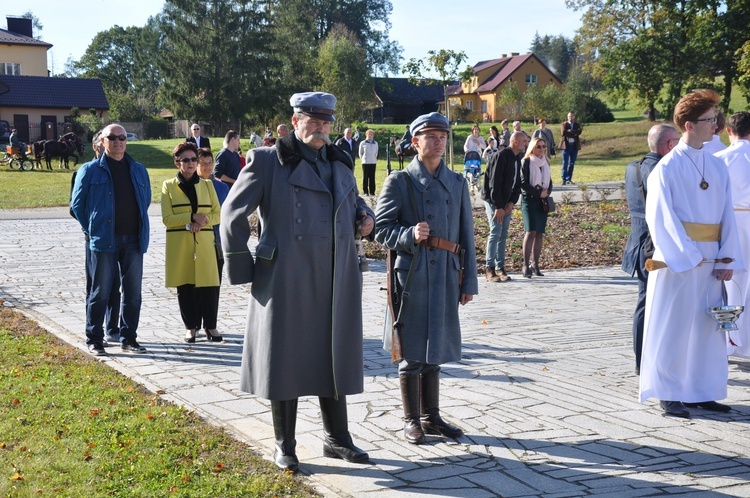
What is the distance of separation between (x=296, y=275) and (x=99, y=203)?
3882mm

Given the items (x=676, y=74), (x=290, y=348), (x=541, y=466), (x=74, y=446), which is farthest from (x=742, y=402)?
(x=676, y=74)

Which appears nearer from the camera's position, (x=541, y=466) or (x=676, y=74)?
(x=541, y=466)

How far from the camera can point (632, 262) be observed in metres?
7.55

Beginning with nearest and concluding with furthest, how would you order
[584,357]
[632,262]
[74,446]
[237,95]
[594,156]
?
1. [74,446]
2. [632,262]
3. [584,357]
4. [594,156]
5. [237,95]

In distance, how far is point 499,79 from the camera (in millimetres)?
94812

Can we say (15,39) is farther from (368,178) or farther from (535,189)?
(535,189)

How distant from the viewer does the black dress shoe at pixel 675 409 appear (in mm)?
6449

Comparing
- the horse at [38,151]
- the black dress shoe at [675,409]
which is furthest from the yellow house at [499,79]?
the black dress shoe at [675,409]

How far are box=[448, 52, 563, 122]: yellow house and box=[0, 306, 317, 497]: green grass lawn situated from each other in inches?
3393

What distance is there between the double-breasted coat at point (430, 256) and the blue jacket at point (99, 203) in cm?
344

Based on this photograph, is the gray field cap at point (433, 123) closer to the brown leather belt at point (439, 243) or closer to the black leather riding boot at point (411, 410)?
the brown leather belt at point (439, 243)

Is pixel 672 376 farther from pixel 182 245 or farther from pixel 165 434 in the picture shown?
pixel 182 245

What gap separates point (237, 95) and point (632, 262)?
2474 inches

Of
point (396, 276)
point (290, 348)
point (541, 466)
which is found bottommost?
point (541, 466)
